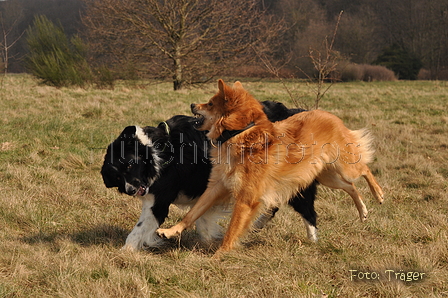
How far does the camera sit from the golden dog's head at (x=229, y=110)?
3273mm

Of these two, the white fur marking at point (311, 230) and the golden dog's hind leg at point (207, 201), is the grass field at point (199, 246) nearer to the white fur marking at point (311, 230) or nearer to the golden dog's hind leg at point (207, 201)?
the white fur marking at point (311, 230)

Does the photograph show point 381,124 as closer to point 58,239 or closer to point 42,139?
point 42,139

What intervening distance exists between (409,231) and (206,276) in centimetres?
208

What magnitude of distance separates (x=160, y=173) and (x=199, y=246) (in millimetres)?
791

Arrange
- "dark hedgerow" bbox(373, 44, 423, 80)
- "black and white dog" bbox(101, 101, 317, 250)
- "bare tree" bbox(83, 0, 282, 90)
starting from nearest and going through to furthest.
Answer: "black and white dog" bbox(101, 101, 317, 250) < "bare tree" bbox(83, 0, 282, 90) < "dark hedgerow" bbox(373, 44, 423, 80)

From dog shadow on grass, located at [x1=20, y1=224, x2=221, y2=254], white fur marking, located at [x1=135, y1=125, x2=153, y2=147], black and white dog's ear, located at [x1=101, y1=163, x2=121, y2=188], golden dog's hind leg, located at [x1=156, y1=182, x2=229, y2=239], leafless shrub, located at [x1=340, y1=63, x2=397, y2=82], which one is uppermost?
white fur marking, located at [x1=135, y1=125, x2=153, y2=147]

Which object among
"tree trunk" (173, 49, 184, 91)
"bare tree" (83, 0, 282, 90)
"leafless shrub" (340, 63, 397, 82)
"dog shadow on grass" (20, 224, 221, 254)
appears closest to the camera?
"dog shadow on grass" (20, 224, 221, 254)

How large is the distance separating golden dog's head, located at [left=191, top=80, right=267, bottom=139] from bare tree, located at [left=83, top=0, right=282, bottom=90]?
15.0 m

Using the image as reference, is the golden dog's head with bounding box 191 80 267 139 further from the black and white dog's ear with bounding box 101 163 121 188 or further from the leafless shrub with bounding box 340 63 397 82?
the leafless shrub with bounding box 340 63 397 82

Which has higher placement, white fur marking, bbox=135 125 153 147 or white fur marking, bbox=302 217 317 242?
white fur marking, bbox=135 125 153 147

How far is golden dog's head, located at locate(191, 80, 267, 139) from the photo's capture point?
10.7 ft

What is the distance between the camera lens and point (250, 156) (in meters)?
3.25

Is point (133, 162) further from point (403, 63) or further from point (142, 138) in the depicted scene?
point (403, 63)

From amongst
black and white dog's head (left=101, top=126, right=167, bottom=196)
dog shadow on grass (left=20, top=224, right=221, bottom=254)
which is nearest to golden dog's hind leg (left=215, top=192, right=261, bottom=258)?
dog shadow on grass (left=20, top=224, right=221, bottom=254)
